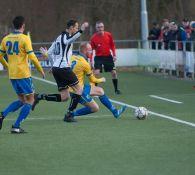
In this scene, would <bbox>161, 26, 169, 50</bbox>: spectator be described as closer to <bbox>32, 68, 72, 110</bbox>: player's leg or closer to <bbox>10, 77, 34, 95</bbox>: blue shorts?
<bbox>32, 68, 72, 110</bbox>: player's leg

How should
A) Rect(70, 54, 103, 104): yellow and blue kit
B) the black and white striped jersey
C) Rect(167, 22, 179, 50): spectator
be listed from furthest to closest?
Rect(167, 22, 179, 50): spectator
Rect(70, 54, 103, 104): yellow and blue kit
the black and white striped jersey

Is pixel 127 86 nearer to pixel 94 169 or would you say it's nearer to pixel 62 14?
pixel 94 169

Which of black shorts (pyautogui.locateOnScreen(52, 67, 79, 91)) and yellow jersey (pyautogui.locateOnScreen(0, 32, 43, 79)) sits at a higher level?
yellow jersey (pyautogui.locateOnScreen(0, 32, 43, 79))

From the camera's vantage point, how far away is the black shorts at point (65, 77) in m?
14.9

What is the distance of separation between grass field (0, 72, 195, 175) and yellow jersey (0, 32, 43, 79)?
0.98 metres

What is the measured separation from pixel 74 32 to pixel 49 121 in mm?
1735

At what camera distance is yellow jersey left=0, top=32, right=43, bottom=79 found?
13.4m

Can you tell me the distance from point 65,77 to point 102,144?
3375mm

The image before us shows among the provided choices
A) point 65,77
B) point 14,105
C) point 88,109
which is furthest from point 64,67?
point 14,105

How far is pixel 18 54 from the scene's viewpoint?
13445mm

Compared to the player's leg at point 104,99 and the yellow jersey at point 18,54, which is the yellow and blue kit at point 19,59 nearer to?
the yellow jersey at point 18,54

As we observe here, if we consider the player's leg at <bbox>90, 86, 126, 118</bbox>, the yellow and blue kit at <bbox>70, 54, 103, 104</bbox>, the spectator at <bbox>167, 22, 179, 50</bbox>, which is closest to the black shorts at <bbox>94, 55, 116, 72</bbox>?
the spectator at <bbox>167, 22, 179, 50</bbox>

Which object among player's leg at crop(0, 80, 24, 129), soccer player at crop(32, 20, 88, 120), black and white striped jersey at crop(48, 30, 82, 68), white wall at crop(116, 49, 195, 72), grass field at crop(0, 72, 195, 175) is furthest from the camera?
white wall at crop(116, 49, 195, 72)

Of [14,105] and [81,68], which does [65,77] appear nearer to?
[81,68]
